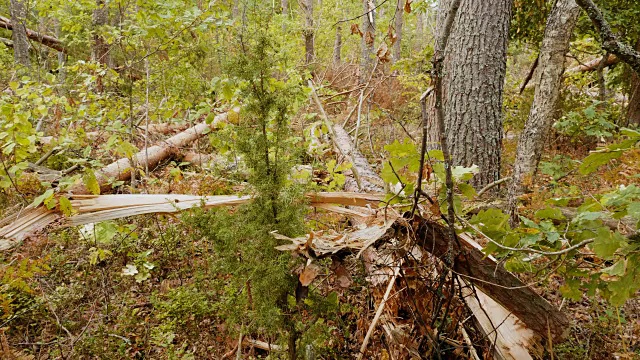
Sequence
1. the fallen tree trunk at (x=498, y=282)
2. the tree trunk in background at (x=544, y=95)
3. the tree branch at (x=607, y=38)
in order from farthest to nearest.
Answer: the tree trunk in background at (x=544, y=95) < the fallen tree trunk at (x=498, y=282) < the tree branch at (x=607, y=38)

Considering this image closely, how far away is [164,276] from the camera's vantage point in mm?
4035

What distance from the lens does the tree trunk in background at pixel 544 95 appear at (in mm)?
3789

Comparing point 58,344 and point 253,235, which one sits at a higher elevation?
point 253,235

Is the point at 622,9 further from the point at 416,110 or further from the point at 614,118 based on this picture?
the point at 416,110

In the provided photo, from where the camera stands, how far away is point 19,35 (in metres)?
7.27

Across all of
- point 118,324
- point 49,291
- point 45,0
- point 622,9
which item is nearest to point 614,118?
point 622,9

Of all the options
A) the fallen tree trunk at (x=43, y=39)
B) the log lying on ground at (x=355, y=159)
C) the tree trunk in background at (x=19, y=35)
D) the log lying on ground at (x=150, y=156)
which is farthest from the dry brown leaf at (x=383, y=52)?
the fallen tree trunk at (x=43, y=39)

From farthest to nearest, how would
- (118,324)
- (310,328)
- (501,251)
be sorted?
(118,324) → (310,328) → (501,251)

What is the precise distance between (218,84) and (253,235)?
7.75 ft

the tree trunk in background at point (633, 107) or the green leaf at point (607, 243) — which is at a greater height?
the green leaf at point (607, 243)

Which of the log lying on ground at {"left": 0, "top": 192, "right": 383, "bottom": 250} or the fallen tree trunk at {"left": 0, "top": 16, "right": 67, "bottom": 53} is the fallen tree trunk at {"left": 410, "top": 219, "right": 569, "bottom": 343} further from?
the fallen tree trunk at {"left": 0, "top": 16, "right": 67, "bottom": 53}

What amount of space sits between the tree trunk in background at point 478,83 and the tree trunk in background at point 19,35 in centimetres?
732

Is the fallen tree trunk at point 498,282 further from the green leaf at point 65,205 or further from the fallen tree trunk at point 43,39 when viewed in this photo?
the fallen tree trunk at point 43,39

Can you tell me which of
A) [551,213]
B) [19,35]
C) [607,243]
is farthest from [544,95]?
[19,35]
